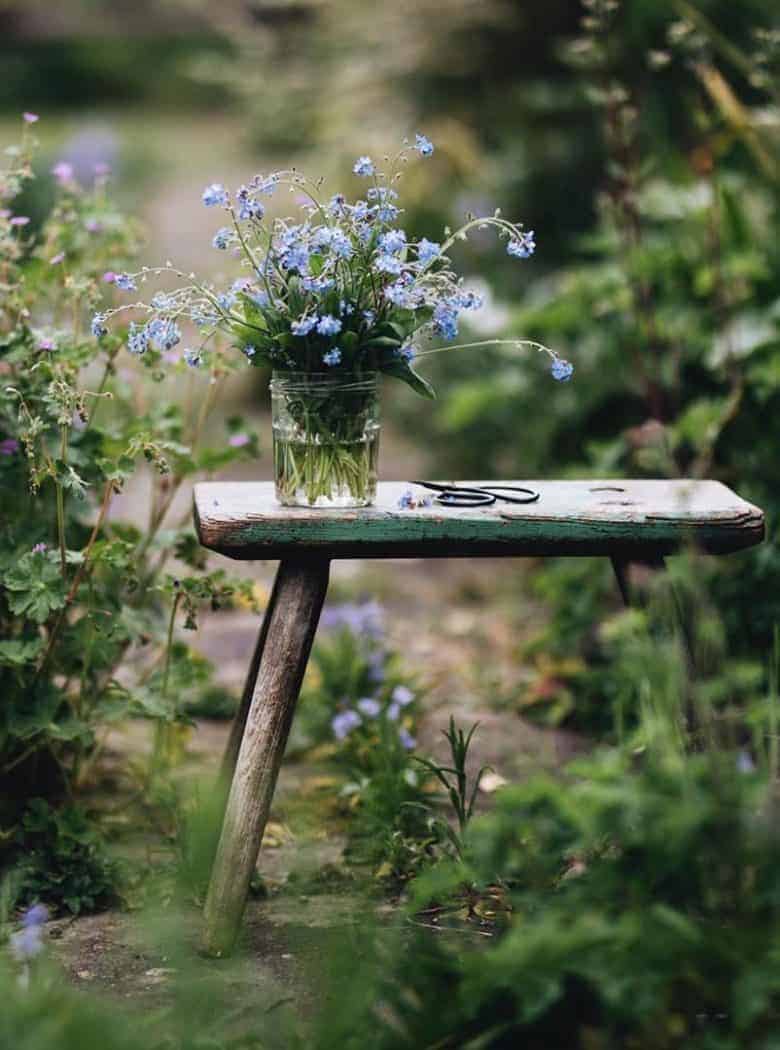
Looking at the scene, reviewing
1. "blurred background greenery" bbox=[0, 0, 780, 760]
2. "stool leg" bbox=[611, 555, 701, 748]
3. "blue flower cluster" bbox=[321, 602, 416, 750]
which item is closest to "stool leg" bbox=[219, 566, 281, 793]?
"blue flower cluster" bbox=[321, 602, 416, 750]

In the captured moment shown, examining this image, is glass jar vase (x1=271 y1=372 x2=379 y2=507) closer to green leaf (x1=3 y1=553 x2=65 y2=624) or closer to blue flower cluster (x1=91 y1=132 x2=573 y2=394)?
blue flower cluster (x1=91 y1=132 x2=573 y2=394)

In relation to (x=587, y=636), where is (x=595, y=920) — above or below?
below

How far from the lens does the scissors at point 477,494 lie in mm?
2770

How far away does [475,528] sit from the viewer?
8.72 ft

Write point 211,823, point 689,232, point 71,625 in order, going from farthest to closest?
1. point 689,232
2. point 71,625
3. point 211,823

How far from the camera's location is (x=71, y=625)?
3213 millimetres

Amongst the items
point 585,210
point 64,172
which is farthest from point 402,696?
point 585,210

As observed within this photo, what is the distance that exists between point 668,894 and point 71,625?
5.24 feet

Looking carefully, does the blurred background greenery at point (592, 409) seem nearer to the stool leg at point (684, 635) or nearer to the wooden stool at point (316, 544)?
the stool leg at point (684, 635)

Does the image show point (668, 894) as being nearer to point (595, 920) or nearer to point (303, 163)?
point (595, 920)

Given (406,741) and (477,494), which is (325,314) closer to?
(477,494)

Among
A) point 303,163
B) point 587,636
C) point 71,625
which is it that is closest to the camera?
point 71,625

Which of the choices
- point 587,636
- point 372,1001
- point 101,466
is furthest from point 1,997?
point 587,636

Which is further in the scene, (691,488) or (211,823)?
(691,488)
